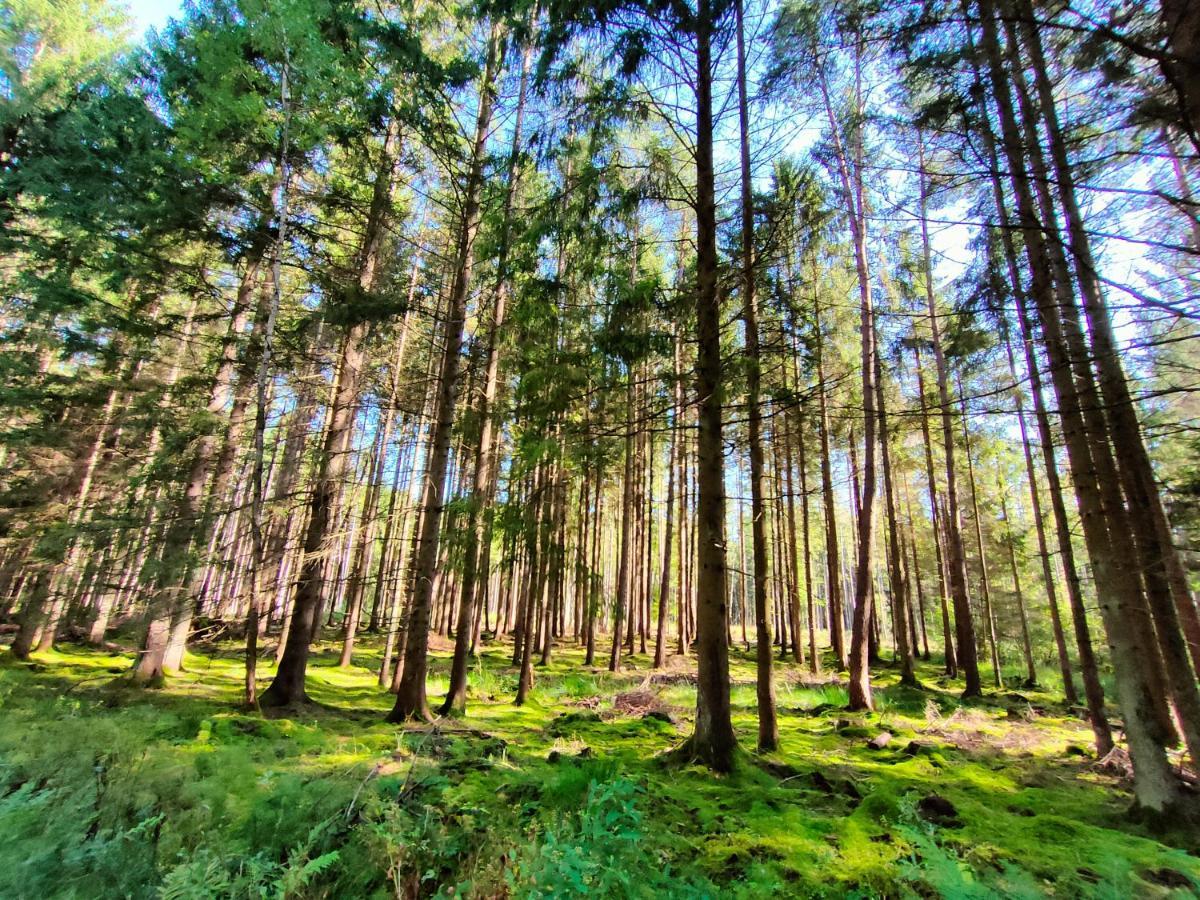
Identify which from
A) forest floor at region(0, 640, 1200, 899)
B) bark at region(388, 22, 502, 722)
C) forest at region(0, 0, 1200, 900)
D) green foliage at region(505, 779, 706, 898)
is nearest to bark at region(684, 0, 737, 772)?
forest at region(0, 0, 1200, 900)

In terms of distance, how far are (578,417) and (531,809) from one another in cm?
800

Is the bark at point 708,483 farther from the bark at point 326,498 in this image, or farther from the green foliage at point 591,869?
the bark at point 326,498

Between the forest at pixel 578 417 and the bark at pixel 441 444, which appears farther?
the bark at pixel 441 444

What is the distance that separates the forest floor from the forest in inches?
1.6

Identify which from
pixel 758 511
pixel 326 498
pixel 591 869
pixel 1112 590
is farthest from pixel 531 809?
pixel 326 498

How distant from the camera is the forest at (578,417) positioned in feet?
9.98

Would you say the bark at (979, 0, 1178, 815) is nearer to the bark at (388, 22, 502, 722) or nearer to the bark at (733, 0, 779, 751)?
the bark at (733, 0, 779, 751)

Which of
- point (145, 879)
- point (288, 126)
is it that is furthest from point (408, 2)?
point (145, 879)

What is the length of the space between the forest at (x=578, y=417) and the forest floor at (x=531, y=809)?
4 centimetres

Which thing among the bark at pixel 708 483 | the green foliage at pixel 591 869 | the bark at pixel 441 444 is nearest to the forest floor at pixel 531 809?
the green foliage at pixel 591 869

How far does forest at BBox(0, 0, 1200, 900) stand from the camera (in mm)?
3041

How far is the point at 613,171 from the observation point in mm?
6637

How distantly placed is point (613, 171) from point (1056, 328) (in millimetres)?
5380

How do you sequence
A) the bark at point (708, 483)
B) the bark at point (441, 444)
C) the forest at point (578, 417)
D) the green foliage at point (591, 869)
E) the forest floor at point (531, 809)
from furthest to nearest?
the bark at point (441, 444), the bark at point (708, 483), the forest at point (578, 417), the forest floor at point (531, 809), the green foliage at point (591, 869)
